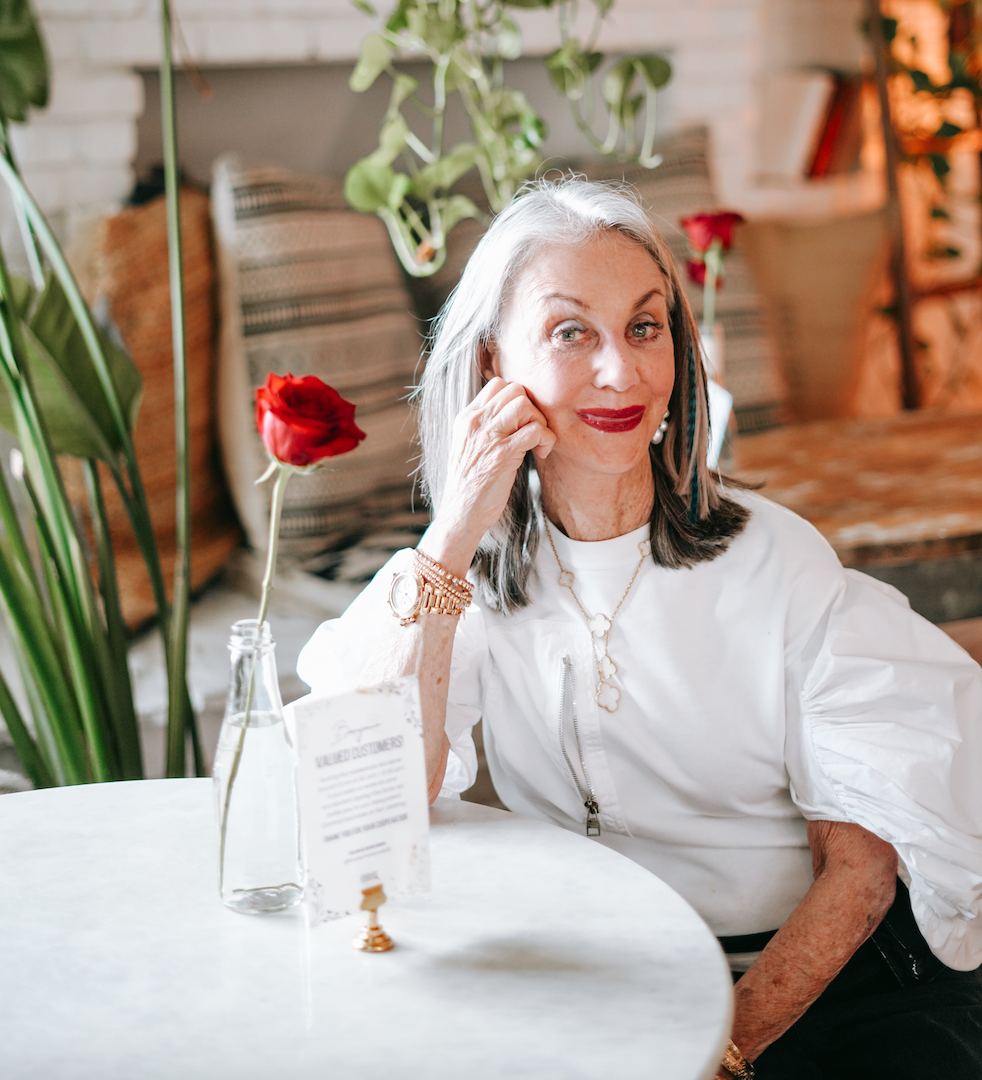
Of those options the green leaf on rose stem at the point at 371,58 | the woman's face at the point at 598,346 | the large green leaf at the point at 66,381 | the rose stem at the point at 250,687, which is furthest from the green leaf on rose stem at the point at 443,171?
the rose stem at the point at 250,687

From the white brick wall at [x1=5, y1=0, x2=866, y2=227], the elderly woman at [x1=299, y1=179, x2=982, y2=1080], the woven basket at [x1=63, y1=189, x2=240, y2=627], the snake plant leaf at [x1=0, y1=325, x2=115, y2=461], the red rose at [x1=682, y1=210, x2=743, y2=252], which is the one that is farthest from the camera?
the white brick wall at [x1=5, y1=0, x2=866, y2=227]

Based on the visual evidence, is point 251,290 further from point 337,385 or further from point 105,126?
point 105,126

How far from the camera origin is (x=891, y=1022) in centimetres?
98

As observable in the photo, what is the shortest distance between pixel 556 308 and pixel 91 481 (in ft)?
2.27

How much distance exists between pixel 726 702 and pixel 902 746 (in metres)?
0.17

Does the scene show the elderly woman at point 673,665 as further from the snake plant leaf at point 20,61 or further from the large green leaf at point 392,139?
the large green leaf at point 392,139

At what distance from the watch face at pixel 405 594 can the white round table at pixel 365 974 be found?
0.68 feet

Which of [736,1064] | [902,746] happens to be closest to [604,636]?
[902,746]

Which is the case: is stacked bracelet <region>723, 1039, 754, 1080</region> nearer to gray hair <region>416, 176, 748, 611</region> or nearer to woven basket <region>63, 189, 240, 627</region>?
gray hair <region>416, 176, 748, 611</region>

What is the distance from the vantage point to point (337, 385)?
2.23 meters

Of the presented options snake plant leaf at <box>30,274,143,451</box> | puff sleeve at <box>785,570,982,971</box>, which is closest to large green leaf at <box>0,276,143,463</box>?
snake plant leaf at <box>30,274,143,451</box>

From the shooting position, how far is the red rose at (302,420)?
733 mm

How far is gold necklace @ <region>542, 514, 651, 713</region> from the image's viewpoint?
1.08 metres

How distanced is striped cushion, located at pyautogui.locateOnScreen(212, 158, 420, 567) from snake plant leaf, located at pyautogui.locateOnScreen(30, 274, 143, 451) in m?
0.74
